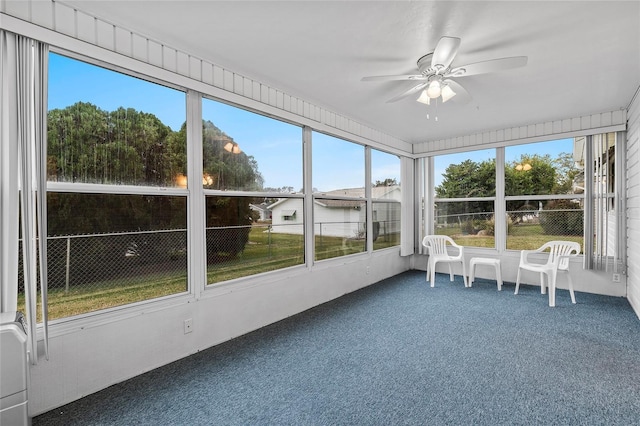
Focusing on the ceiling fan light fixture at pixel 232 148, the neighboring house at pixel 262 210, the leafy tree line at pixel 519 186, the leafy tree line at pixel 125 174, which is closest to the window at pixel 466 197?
the leafy tree line at pixel 519 186

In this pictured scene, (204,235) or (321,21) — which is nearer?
(321,21)

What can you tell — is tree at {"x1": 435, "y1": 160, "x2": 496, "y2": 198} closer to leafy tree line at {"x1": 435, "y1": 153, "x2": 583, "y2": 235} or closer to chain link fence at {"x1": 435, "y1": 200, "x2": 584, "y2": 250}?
leafy tree line at {"x1": 435, "y1": 153, "x2": 583, "y2": 235}

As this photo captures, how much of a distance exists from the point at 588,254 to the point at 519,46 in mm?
3351

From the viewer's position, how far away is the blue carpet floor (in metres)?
1.78

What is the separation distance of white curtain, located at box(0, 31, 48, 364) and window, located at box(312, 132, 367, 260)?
2.58 metres

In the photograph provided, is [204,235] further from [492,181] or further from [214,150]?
[492,181]

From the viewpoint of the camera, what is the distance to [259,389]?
2037 millimetres

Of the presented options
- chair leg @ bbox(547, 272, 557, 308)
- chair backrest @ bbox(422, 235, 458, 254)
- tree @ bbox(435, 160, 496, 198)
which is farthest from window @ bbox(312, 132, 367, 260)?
chair leg @ bbox(547, 272, 557, 308)

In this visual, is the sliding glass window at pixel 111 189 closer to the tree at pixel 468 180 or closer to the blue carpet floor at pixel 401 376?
the blue carpet floor at pixel 401 376

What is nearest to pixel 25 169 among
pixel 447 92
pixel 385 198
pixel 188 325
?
pixel 188 325

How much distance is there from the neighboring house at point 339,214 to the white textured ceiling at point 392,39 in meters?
1.32

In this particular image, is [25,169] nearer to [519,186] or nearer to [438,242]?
[438,242]

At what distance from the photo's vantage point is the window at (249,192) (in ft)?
9.25

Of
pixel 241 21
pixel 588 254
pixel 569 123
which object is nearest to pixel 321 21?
pixel 241 21
